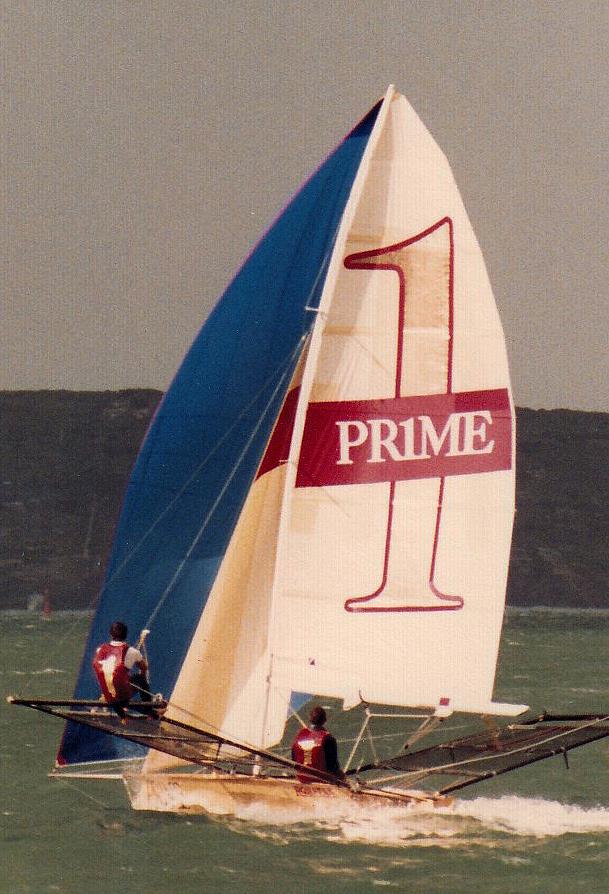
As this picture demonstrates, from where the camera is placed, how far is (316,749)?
15984 mm

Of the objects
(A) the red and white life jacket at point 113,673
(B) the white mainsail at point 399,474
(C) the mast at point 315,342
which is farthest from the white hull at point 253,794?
(C) the mast at point 315,342

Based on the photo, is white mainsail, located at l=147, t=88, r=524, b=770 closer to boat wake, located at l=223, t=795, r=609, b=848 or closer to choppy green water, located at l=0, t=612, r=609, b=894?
boat wake, located at l=223, t=795, r=609, b=848

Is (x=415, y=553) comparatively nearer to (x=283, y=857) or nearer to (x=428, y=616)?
(x=428, y=616)

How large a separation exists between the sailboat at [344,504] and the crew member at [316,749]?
0.17 metres

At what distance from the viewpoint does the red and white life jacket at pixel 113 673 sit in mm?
15680

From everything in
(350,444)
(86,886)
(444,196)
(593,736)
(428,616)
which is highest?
(444,196)

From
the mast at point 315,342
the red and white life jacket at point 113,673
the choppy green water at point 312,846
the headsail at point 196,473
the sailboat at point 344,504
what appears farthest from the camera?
the headsail at point 196,473

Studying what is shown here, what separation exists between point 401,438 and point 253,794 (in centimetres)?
377

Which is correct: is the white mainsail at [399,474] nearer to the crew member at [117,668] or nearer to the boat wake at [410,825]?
the crew member at [117,668]

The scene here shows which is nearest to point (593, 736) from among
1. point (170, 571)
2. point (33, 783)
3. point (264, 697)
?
point (264, 697)

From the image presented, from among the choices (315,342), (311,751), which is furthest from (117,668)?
(315,342)

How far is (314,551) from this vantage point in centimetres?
1597

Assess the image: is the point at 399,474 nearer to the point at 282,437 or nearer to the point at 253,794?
the point at 282,437

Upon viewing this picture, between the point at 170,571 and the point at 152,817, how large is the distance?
268cm
